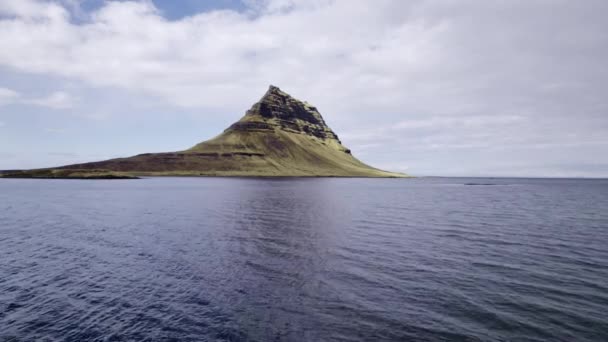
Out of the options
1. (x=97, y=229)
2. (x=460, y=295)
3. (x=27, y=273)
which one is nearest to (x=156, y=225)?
(x=97, y=229)

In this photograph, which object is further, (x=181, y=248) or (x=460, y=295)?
(x=181, y=248)

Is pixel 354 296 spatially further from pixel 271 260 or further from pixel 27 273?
pixel 27 273

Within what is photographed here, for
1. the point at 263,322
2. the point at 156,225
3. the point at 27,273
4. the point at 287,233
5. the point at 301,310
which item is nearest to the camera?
the point at 263,322

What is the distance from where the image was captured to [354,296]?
18.4 meters

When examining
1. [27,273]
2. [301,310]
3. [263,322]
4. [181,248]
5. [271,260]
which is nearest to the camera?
[263,322]

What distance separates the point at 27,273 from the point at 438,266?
2760cm

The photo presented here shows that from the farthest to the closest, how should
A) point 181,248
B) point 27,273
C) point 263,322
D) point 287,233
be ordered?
point 287,233 < point 181,248 < point 27,273 < point 263,322

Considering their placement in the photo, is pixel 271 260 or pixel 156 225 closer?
pixel 271 260

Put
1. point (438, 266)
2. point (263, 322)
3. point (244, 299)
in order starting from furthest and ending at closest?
point (438, 266)
point (244, 299)
point (263, 322)

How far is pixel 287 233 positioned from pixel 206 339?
2397 centimetres

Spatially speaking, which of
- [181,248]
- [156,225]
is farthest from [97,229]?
[181,248]

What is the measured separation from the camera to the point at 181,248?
29.9m

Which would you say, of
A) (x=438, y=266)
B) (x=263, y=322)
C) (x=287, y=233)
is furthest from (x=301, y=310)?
(x=287, y=233)

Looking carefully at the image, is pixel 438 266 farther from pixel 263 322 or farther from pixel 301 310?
pixel 263 322
